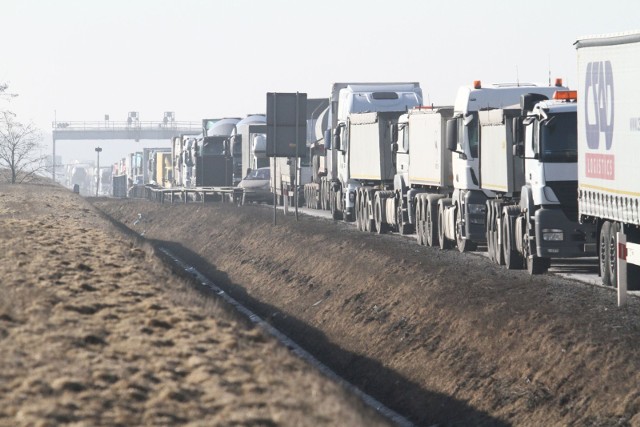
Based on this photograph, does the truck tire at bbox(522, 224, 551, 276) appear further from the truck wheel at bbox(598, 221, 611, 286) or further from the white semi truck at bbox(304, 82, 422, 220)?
the white semi truck at bbox(304, 82, 422, 220)

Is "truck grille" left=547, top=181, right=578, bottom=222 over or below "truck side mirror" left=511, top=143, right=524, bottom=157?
below

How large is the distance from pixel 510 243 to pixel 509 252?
0.26m

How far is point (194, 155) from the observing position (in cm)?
8956

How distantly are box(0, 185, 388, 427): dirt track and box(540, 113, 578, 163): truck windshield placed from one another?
22.5 feet

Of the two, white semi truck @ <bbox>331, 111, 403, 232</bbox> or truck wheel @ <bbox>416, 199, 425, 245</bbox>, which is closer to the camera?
truck wheel @ <bbox>416, 199, 425, 245</bbox>

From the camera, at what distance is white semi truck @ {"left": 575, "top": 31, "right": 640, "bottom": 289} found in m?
21.7

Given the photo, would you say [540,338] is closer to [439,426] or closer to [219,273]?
[439,426]

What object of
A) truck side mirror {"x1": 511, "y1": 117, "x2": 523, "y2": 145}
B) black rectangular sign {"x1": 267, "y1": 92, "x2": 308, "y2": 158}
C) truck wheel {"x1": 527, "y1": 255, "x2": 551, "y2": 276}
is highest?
black rectangular sign {"x1": 267, "y1": 92, "x2": 308, "y2": 158}

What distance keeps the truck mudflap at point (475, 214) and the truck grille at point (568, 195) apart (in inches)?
240

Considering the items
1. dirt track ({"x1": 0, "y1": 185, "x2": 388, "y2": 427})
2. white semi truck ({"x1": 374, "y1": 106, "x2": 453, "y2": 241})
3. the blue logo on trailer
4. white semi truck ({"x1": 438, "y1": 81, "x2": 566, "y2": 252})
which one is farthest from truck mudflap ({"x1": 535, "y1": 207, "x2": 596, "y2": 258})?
white semi truck ({"x1": 374, "y1": 106, "x2": 453, "y2": 241})

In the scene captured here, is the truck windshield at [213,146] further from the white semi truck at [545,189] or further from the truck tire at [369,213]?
the white semi truck at [545,189]

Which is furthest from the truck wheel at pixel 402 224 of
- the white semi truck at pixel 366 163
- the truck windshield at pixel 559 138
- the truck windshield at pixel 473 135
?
the truck windshield at pixel 559 138

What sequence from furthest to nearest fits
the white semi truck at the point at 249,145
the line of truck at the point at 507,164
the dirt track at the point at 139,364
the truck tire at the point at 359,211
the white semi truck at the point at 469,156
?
the white semi truck at the point at 249,145 < the truck tire at the point at 359,211 < the white semi truck at the point at 469,156 < the line of truck at the point at 507,164 < the dirt track at the point at 139,364

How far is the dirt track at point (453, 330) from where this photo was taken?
18.8m
